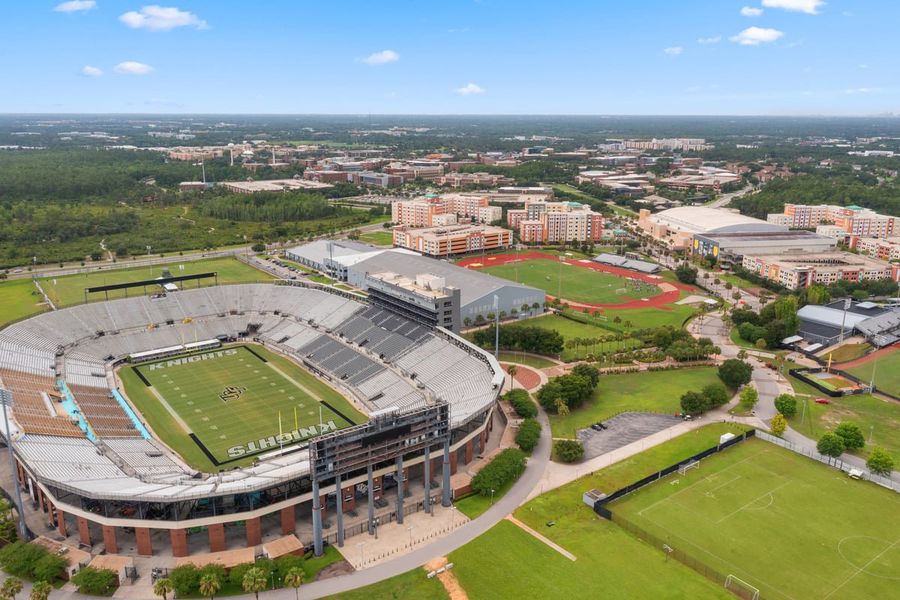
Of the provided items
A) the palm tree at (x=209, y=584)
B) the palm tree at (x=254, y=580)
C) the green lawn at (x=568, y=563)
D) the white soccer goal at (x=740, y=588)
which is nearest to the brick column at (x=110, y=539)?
the palm tree at (x=209, y=584)

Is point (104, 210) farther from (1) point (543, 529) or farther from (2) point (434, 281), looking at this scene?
(1) point (543, 529)

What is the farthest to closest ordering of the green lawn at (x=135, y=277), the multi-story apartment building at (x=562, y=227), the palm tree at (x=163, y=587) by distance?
the multi-story apartment building at (x=562, y=227), the green lawn at (x=135, y=277), the palm tree at (x=163, y=587)

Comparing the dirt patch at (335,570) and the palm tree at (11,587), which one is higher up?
the palm tree at (11,587)

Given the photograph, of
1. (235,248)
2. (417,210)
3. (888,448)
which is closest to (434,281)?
(888,448)

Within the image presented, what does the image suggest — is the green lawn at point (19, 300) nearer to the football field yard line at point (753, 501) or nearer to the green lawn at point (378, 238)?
the green lawn at point (378, 238)

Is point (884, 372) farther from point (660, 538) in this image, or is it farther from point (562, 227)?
point (562, 227)

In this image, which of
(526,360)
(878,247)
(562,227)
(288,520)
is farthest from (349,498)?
(878,247)

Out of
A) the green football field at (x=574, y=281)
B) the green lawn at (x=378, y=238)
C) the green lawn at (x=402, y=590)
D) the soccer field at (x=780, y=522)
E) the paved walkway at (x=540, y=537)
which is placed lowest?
the green lawn at (x=402, y=590)

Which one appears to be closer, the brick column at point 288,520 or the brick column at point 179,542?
the brick column at point 179,542
